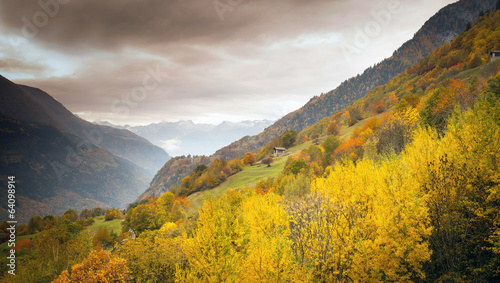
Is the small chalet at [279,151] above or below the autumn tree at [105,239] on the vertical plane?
above

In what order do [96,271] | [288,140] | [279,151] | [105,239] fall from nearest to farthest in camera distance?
[96,271] → [105,239] → [279,151] → [288,140]

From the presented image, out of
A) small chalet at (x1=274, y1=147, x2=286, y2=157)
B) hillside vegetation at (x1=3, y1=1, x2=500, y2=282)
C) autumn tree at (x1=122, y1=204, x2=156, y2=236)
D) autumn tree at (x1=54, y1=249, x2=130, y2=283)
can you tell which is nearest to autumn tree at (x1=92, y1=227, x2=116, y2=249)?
autumn tree at (x1=122, y1=204, x2=156, y2=236)

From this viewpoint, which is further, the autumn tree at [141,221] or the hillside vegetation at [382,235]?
the autumn tree at [141,221]

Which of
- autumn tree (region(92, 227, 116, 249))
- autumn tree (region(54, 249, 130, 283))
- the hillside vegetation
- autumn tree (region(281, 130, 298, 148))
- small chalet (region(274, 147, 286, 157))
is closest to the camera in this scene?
the hillside vegetation

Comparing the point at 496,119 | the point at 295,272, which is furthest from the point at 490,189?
the point at 295,272

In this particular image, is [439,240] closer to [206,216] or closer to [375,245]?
[375,245]

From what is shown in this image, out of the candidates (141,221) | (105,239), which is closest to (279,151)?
(141,221)

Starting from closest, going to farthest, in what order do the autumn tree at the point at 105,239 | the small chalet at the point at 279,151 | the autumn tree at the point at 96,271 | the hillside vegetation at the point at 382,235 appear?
the hillside vegetation at the point at 382,235 → the autumn tree at the point at 96,271 → the autumn tree at the point at 105,239 → the small chalet at the point at 279,151

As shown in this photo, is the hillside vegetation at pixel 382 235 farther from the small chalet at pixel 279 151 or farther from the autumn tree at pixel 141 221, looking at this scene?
the small chalet at pixel 279 151

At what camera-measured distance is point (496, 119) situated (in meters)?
20.4

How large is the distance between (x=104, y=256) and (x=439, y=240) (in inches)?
1099

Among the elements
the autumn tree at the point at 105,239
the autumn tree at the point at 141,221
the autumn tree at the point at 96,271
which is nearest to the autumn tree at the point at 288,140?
the autumn tree at the point at 141,221

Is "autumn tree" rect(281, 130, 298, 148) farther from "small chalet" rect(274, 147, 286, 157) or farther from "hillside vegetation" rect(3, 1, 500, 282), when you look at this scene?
"hillside vegetation" rect(3, 1, 500, 282)

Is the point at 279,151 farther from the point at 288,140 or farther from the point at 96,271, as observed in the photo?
the point at 96,271
